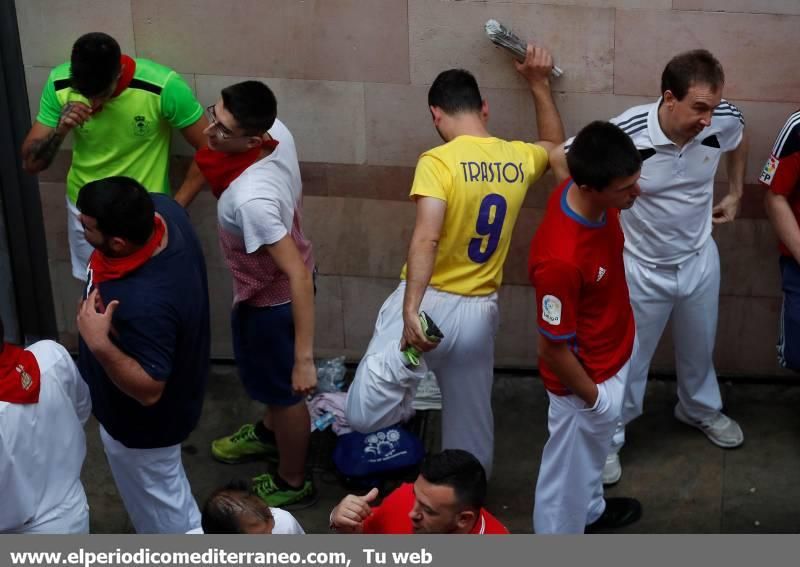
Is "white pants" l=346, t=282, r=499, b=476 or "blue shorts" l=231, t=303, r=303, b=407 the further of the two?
"blue shorts" l=231, t=303, r=303, b=407

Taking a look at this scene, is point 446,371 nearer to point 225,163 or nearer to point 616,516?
point 616,516

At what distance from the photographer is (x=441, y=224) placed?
5523mm

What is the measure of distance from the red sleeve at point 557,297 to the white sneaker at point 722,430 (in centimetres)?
194

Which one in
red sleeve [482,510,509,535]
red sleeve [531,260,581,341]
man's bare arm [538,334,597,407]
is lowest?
red sleeve [482,510,509,535]

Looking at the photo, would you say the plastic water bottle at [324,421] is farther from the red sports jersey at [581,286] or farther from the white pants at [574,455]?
the red sports jersey at [581,286]

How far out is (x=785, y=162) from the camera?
5930 mm

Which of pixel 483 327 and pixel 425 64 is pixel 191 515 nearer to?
pixel 483 327

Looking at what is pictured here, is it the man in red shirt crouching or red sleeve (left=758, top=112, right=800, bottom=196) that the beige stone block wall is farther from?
the man in red shirt crouching

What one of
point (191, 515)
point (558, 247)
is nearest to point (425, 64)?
point (558, 247)

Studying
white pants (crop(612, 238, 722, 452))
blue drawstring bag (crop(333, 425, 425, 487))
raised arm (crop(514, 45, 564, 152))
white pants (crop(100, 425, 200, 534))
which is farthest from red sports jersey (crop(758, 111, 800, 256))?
white pants (crop(100, 425, 200, 534))

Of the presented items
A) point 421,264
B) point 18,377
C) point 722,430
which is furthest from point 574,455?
point 18,377

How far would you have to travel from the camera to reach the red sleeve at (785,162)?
19.4 feet

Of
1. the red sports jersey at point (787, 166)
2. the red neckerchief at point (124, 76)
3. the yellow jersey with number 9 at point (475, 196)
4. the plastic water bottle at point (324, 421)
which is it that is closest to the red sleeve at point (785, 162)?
the red sports jersey at point (787, 166)

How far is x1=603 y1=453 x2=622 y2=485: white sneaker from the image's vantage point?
6324 millimetres
